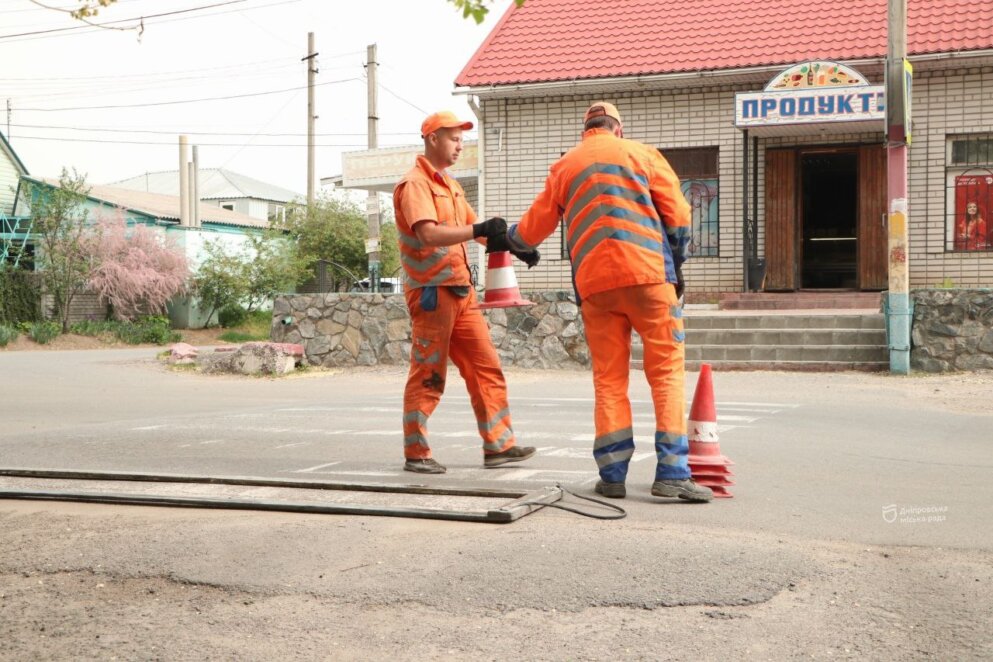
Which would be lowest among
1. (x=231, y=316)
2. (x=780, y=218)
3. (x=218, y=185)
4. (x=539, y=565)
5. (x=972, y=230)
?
(x=539, y=565)

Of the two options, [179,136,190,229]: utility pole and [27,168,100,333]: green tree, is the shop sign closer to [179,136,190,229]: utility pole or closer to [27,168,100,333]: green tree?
[27,168,100,333]: green tree

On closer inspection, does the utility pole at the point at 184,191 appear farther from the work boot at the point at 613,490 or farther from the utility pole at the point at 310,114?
the work boot at the point at 613,490

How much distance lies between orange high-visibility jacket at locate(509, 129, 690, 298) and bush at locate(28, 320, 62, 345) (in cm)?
2734

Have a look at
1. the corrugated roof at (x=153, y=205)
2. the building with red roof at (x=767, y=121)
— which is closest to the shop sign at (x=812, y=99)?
the building with red roof at (x=767, y=121)

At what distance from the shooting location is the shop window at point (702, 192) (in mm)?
20734

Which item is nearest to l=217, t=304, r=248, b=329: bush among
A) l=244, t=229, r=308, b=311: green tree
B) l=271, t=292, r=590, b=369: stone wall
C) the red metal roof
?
l=244, t=229, r=308, b=311: green tree

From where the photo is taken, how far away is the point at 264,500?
5949mm

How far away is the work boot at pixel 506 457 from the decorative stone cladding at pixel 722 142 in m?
12.8

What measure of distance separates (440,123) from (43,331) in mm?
26712

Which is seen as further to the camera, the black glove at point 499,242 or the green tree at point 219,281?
the green tree at point 219,281

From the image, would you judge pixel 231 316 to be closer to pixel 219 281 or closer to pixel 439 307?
pixel 219 281

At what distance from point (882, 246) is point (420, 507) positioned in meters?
16.0

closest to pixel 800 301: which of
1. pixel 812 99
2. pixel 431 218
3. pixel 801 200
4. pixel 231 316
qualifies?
pixel 801 200

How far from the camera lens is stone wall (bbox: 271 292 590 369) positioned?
17031 mm
